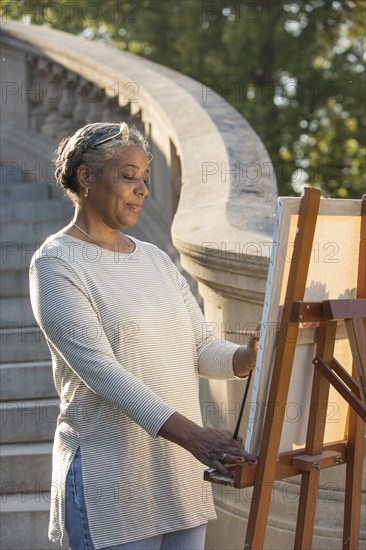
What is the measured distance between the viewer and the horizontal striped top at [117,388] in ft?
10.8

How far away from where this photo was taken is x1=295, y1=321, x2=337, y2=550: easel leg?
11.4 ft

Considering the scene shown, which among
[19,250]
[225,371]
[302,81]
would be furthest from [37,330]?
[302,81]

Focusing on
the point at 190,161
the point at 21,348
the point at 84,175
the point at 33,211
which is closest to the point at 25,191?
the point at 33,211

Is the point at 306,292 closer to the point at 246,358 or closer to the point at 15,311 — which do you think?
the point at 246,358

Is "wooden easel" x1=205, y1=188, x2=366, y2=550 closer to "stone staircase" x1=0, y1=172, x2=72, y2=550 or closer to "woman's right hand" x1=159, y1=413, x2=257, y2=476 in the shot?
"woman's right hand" x1=159, y1=413, x2=257, y2=476

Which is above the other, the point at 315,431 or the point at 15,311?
the point at 315,431

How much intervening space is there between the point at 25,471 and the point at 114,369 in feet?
8.35

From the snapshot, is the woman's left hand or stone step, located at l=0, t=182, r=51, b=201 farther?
stone step, located at l=0, t=182, r=51, b=201

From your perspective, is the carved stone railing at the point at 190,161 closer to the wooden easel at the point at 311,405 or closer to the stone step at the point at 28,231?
the wooden easel at the point at 311,405

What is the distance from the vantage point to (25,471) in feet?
18.5

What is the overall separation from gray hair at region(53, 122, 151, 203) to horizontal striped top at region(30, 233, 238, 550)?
0.64ft

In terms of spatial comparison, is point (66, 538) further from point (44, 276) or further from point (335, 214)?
point (335, 214)

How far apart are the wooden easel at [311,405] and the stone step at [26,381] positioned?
110 inches

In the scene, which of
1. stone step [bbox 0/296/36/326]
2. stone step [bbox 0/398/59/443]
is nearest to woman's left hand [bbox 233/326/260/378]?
stone step [bbox 0/398/59/443]
